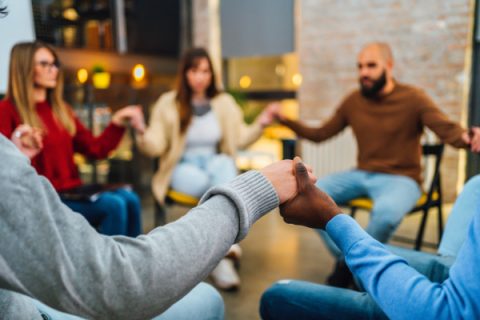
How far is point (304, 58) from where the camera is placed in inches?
178

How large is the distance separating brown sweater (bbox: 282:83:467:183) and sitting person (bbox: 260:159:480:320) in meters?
1.08

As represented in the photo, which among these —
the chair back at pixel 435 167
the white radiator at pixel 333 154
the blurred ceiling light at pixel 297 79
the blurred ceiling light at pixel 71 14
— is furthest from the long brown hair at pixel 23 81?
the blurred ceiling light at pixel 71 14

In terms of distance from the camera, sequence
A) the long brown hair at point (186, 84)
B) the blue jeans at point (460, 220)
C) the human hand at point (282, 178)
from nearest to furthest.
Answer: the human hand at point (282, 178), the blue jeans at point (460, 220), the long brown hair at point (186, 84)

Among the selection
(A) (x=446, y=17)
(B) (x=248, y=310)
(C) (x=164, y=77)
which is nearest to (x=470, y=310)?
(B) (x=248, y=310)

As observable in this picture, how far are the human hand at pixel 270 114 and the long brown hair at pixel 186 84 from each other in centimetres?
44

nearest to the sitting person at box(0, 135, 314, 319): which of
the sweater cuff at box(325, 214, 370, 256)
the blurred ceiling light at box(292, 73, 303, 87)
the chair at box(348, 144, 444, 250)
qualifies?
the sweater cuff at box(325, 214, 370, 256)

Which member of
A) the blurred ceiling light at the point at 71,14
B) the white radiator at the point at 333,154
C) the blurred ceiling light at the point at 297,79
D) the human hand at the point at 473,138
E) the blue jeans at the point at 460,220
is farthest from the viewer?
the blurred ceiling light at the point at 71,14

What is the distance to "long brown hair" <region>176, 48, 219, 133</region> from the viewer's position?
2.70 meters

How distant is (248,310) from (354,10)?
3185 mm

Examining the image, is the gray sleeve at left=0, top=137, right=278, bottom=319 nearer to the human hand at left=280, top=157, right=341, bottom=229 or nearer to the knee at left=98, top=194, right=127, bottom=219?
the human hand at left=280, top=157, right=341, bottom=229

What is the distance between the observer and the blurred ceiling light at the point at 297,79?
457 centimetres

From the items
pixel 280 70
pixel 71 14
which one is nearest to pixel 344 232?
pixel 280 70

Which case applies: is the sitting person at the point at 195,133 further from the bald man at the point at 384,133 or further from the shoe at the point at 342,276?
the shoe at the point at 342,276

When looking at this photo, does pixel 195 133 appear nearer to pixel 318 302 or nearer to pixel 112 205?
pixel 112 205
